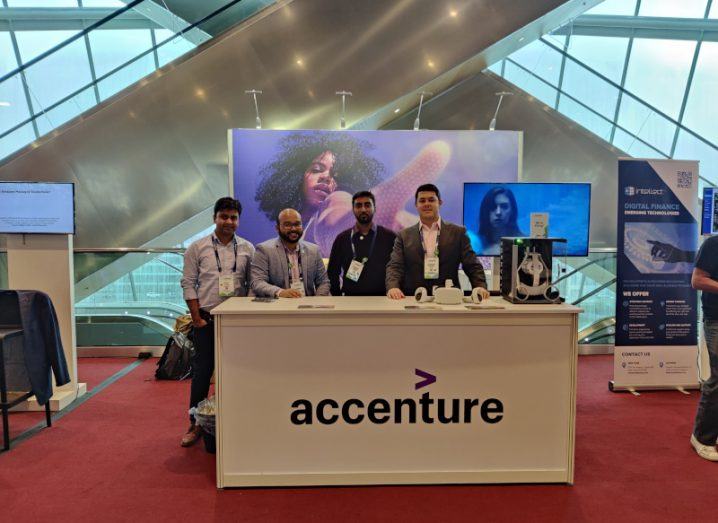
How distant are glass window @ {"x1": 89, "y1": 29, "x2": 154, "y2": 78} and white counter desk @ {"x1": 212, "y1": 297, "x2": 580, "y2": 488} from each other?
5.87m

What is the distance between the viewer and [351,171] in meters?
5.50

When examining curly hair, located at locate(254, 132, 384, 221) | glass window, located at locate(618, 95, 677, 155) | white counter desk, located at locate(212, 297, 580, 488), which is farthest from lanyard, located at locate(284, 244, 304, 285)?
glass window, located at locate(618, 95, 677, 155)

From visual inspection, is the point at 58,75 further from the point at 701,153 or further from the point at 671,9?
the point at 701,153

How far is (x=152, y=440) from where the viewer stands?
333cm

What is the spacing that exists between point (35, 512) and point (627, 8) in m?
11.2

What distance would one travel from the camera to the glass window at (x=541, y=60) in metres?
8.65

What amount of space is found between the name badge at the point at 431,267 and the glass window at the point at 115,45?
574cm

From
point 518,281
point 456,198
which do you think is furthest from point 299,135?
point 518,281

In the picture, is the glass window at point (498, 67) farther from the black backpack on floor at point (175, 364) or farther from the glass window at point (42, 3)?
the glass window at point (42, 3)

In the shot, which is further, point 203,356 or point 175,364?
point 175,364

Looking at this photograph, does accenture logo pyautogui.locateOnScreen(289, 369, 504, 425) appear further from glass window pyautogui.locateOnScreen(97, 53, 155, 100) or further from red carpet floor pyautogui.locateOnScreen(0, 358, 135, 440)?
glass window pyautogui.locateOnScreen(97, 53, 155, 100)

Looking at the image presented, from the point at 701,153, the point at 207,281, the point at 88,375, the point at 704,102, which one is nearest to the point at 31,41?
the point at 88,375

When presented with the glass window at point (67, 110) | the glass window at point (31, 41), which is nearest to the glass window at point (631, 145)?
the glass window at point (67, 110)

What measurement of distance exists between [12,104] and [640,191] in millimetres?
7272
